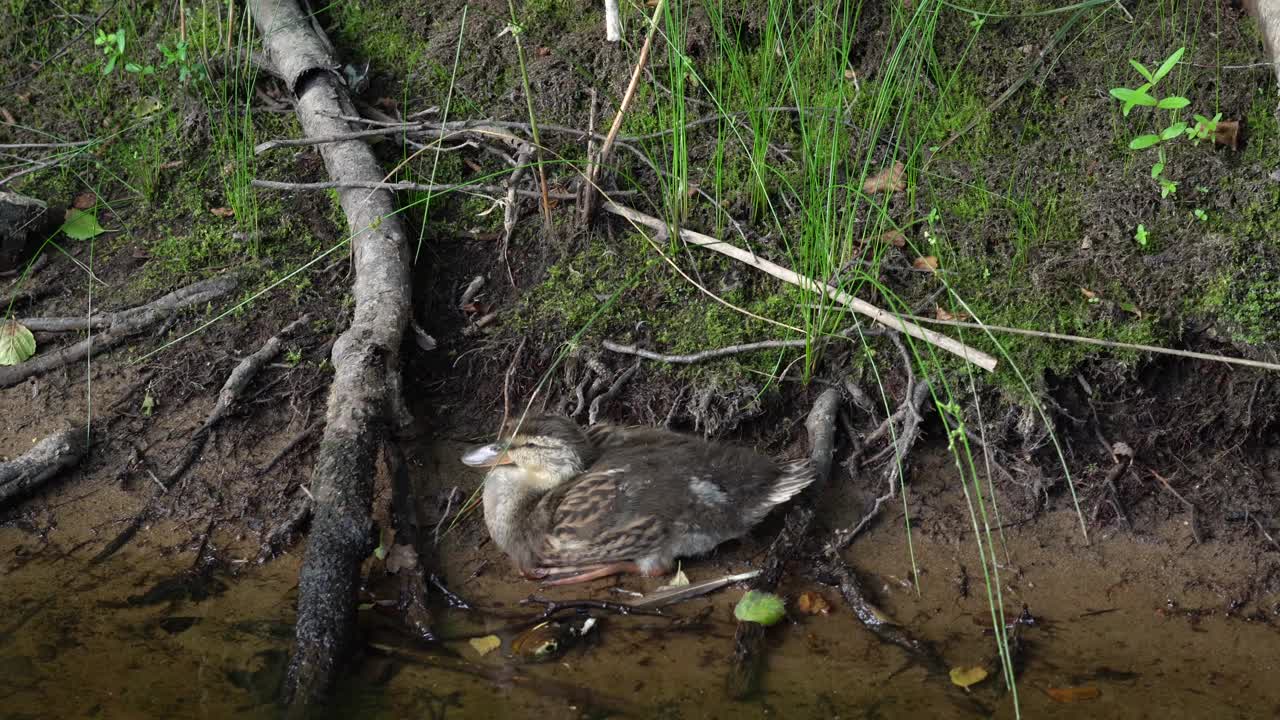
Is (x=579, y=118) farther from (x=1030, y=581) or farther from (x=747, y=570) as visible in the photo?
(x=1030, y=581)

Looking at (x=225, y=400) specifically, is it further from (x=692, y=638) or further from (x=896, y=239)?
(x=896, y=239)

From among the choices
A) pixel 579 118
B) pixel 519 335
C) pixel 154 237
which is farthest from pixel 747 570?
pixel 154 237

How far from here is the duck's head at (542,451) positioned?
4.05m

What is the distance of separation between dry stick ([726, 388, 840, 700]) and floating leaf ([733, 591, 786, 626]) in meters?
0.02

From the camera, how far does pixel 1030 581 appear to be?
3.89m

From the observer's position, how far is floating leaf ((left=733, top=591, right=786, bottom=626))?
3.59 m

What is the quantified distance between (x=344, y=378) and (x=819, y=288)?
1.91 m

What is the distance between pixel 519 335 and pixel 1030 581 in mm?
2288

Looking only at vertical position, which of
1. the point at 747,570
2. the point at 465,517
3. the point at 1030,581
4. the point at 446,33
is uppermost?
the point at 446,33

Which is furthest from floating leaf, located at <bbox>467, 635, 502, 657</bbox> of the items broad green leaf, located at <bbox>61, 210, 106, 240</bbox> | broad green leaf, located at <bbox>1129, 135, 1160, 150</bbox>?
broad green leaf, located at <bbox>61, 210, 106, 240</bbox>

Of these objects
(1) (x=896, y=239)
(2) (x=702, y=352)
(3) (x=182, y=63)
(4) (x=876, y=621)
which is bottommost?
(4) (x=876, y=621)

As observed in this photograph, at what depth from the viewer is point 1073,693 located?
3266 millimetres

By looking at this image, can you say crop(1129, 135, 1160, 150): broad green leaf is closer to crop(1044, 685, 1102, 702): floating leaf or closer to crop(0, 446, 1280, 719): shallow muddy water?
crop(0, 446, 1280, 719): shallow muddy water

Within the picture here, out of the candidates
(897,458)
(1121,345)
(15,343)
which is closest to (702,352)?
(897,458)
